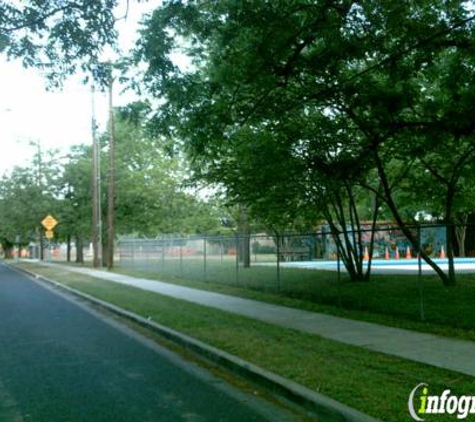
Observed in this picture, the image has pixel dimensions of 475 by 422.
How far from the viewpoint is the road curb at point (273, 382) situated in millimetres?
5723

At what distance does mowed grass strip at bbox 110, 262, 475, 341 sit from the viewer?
1100cm

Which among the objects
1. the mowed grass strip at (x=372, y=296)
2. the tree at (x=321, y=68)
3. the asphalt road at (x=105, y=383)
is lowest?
the asphalt road at (x=105, y=383)

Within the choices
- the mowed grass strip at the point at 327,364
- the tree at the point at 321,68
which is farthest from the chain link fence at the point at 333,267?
the mowed grass strip at the point at 327,364

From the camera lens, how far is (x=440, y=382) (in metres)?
6.59

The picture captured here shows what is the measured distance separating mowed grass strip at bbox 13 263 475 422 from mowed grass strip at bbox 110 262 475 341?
2.25m

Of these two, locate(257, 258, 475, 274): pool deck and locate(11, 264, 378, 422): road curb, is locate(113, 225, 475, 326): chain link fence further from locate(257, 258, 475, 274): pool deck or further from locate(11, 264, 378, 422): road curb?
locate(11, 264, 378, 422): road curb

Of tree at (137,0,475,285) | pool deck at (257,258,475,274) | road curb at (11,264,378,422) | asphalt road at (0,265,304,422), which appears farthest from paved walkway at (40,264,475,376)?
pool deck at (257,258,475,274)

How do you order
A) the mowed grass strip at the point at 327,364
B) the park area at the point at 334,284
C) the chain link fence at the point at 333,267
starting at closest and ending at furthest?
the mowed grass strip at the point at 327,364 < the park area at the point at 334,284 < the chain link fence at the point at 333,267

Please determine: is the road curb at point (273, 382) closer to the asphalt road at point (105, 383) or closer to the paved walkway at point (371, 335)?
the asphalt road at point (105, 383)

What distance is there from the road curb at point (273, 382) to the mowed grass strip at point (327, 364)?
13 cm

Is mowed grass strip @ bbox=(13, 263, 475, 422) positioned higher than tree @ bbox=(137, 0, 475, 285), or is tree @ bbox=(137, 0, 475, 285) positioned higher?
tree @ bbox=(137, 0, 475, 285)

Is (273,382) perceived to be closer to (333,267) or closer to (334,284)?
(334,284)

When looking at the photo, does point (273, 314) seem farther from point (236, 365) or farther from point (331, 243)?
point (331, 243)

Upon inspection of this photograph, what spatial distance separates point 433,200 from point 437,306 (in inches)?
260
